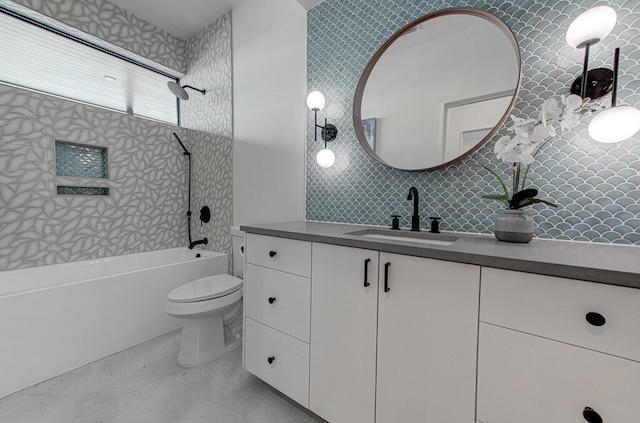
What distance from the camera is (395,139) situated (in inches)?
55.7

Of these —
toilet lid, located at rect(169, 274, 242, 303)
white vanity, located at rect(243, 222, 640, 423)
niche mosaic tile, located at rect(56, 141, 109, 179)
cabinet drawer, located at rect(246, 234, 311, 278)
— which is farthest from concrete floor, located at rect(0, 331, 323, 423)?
niche mosaic tile, located at rect(56, 141, 109, 179)

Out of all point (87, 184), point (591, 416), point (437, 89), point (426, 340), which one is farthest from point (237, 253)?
point (591, 416)

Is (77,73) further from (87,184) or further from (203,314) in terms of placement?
(203,314)

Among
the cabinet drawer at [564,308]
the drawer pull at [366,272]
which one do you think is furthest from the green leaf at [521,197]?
the drawer pull at [366,272]

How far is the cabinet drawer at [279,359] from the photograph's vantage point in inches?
47.6

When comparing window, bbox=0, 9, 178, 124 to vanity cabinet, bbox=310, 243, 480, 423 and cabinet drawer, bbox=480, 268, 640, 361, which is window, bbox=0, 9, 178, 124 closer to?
vanity cabinet, bbox=310, 243, 480, 423

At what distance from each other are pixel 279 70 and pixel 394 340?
6.56 feet

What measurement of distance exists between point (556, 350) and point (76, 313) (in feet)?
8.17

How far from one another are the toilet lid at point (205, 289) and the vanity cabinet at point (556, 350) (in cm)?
152

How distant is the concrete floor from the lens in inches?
49.5

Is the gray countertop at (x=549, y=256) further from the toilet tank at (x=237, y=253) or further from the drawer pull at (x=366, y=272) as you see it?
the toilet tank at (x=237, y=253)

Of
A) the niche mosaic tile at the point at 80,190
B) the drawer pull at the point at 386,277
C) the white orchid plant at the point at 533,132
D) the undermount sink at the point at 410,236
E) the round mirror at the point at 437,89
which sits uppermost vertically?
the round mirror at the point at 437,89

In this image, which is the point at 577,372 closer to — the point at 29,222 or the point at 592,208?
the point at 592,208

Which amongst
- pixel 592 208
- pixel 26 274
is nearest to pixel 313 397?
pixel 592 208
